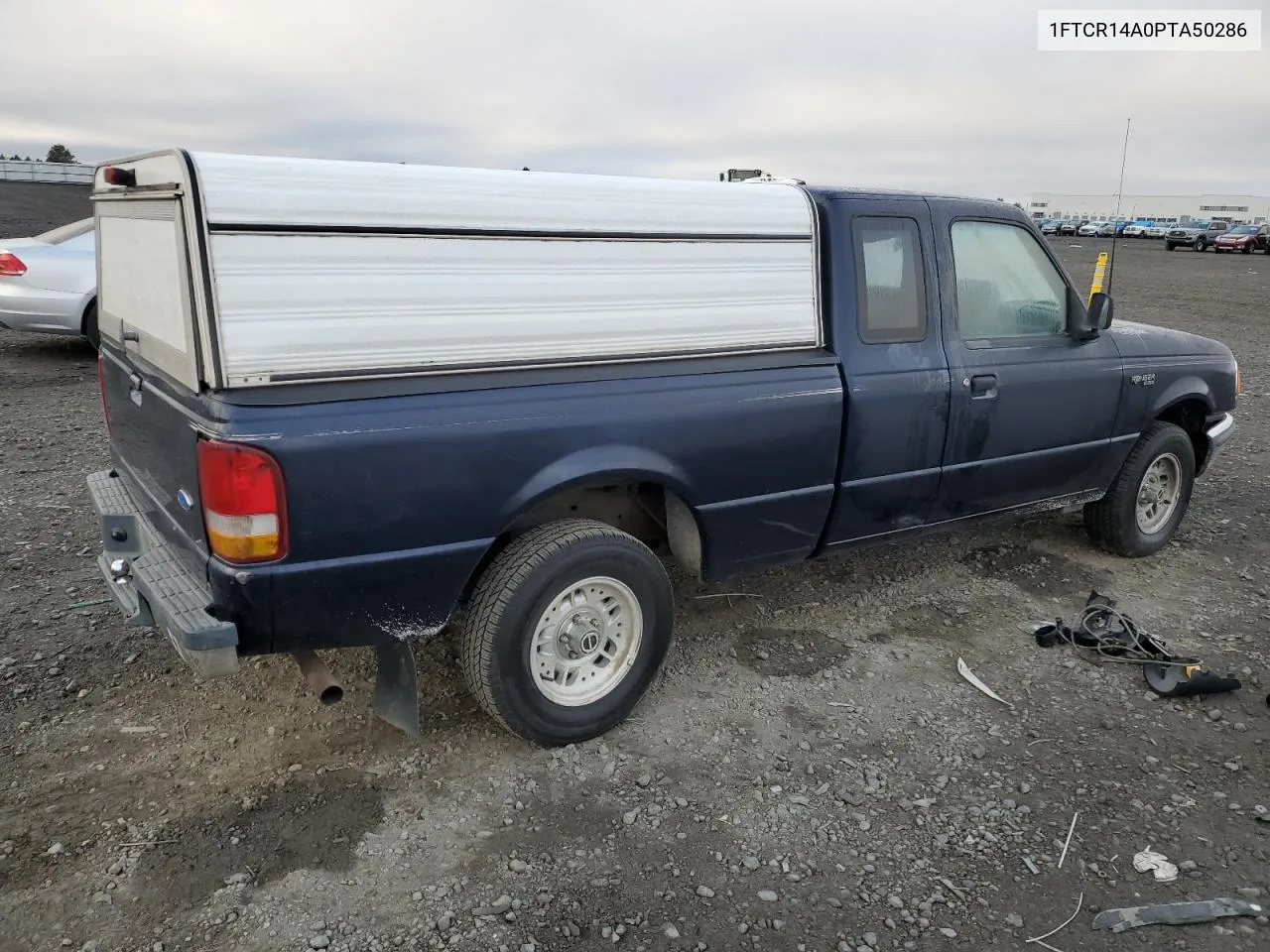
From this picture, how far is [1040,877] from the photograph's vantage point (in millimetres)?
2914

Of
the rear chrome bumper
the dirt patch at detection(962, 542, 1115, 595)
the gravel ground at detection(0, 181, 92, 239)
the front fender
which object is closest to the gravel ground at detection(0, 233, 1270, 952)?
the dirt patch at detection(962, 542, 1115, 595)

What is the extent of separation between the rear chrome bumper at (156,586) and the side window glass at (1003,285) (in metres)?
3.32

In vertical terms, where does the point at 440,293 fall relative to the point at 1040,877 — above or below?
above

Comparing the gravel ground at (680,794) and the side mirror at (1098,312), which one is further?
the side mirror at (1098,312)

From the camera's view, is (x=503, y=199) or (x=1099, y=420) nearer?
(x=503, y=199)

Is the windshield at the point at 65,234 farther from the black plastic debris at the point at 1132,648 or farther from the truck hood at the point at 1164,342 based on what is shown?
the black plastic debris at the point at 1132,648

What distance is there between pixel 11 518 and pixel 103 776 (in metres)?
3.01

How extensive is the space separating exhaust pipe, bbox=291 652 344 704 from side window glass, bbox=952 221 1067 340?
3.07 metres

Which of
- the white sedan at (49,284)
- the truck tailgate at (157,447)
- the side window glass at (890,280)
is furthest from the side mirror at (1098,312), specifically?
the white sedan at (49,284)

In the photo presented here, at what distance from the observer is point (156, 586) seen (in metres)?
3.02

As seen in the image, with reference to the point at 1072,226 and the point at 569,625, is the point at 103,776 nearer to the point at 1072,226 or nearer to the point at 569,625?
the point at 569,625

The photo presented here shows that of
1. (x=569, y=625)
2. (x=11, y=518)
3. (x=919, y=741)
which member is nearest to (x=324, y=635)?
(x=569, y=625)

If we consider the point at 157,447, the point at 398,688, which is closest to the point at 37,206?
the point at 157,447

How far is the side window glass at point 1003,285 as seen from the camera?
14.2 ft
